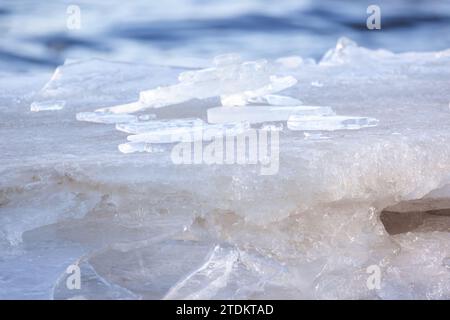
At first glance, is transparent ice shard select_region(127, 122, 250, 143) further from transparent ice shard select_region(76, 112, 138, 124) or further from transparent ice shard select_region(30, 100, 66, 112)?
transparent ice shard select_region(30, 100, 66, 112)

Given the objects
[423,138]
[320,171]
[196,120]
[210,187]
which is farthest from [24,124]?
[423,138]

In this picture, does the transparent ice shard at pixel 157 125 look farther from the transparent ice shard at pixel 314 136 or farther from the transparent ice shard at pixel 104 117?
the transparent ice shard at pixel 314 136

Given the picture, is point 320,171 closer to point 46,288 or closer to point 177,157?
point 177,157

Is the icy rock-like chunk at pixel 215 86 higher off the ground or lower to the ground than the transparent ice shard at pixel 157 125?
higher

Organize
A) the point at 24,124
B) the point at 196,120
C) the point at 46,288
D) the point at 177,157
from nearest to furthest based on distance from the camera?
the point at 46,288, the point at 177,157, the point at 196,120, the point at 24,124

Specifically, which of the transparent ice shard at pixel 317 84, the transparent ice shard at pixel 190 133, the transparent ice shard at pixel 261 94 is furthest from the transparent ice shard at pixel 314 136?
the transparent ice shard at pixel 317 84

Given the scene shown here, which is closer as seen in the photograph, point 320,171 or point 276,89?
point 320,171

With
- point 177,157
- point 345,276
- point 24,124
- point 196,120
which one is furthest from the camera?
point 24,124

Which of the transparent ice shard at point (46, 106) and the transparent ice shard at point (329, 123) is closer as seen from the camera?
the transparent ice shard at point (329, 123)
